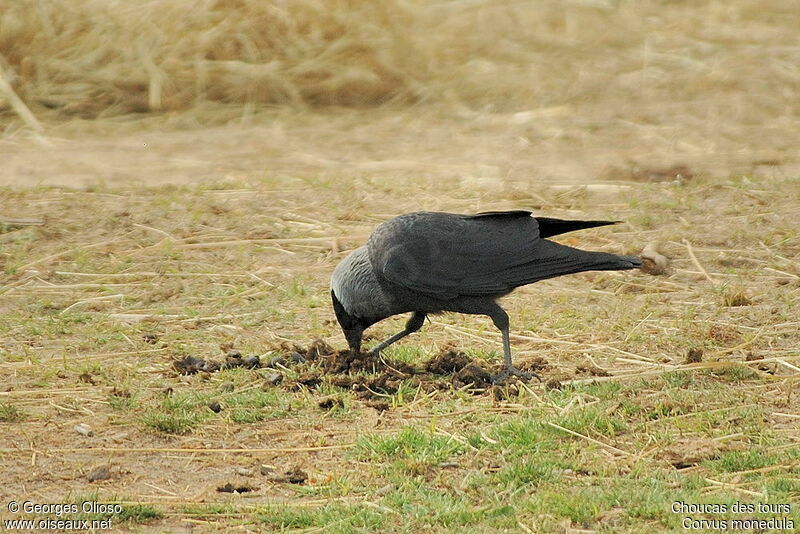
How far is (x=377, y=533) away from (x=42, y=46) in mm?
9399

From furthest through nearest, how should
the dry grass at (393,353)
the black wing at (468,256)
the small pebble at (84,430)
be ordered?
the black wing at (468,256), the small pebble at (84,430), the dry grass at (393,353)

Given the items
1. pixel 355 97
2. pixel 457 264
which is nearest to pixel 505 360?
pixel 457 264

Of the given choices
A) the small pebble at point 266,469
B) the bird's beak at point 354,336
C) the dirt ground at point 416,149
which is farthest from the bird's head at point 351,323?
the dirt ground at point 416,149

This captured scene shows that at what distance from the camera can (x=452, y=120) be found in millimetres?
11539

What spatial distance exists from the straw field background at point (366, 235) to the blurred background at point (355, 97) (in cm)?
4

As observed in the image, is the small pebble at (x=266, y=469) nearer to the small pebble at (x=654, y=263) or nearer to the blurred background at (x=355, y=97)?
the small pebble at (x=654, y=263)

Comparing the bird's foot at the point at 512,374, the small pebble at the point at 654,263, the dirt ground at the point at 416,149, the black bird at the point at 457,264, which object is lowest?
the dirt ground at the point at 416,149

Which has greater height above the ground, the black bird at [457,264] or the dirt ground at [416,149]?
the black bird at [457,264]

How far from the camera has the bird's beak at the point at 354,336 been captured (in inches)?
222

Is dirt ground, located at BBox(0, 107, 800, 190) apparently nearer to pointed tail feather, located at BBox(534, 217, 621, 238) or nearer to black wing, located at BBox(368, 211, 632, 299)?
pointed tail feather, located at BBox(534, 217, 621, 238)

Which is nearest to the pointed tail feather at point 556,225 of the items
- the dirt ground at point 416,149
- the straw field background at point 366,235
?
the straw field background at point 366,235

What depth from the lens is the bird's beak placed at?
5641 millimetres

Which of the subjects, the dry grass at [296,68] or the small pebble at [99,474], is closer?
the small pebble at [99,474]

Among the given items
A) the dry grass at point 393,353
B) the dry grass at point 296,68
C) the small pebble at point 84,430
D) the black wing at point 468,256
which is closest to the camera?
the dry grass at point 393,353
